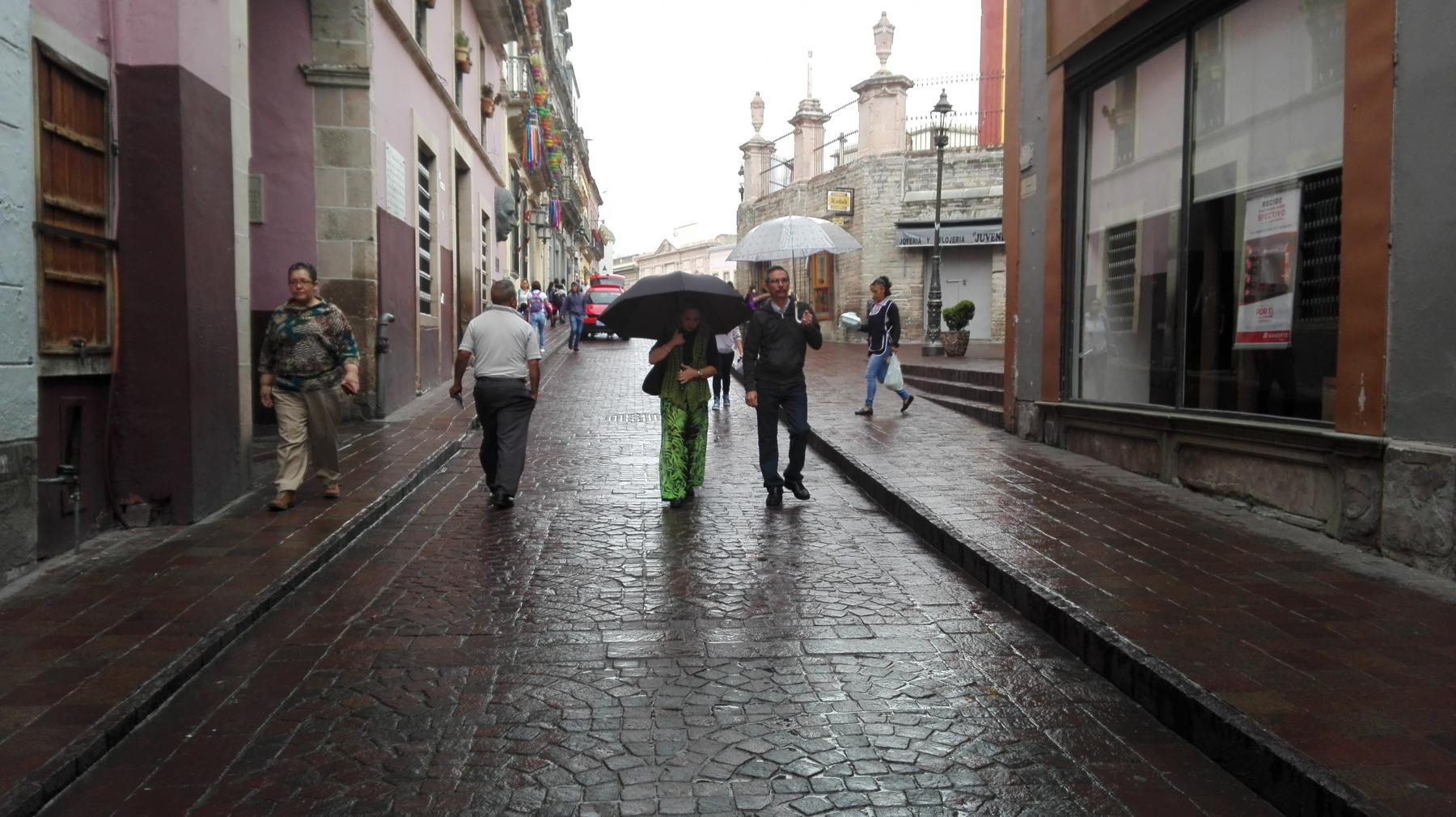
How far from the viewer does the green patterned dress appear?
8484 mm

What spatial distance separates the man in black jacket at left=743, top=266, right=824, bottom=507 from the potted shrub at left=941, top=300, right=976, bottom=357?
13207mm

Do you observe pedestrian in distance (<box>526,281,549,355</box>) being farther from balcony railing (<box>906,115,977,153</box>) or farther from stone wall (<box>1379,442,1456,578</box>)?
stone wall (<box>1379,442,1456,578</box>)

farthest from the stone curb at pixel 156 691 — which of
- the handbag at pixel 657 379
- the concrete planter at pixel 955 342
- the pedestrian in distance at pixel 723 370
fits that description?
the concrete planter at pixel 955 342

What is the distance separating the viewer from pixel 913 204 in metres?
32.5

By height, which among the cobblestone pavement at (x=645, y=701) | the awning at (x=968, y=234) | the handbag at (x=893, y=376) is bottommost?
the cobblestone pavement at (x=645, y=701)

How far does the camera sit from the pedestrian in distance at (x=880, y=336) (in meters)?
14.0

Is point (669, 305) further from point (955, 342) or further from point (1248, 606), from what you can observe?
point (955, 342)

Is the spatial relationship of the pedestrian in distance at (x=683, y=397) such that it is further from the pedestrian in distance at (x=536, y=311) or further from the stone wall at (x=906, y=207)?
the stone wall at (x=906, y=207)

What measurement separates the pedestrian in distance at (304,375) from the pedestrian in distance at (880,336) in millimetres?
7314

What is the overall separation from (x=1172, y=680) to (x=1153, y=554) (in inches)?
89.7

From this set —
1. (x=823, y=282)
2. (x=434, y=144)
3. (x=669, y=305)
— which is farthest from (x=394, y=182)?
(x=823, y=282)

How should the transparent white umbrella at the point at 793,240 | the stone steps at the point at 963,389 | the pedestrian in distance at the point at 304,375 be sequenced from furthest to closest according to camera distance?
1. the transparent white umbrella at the point at 793,240
2. the stone steps at the point at 963,389
3. the pedestrian in distance at the point at 304,375

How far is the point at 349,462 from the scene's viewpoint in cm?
980

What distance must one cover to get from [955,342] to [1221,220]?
13.6m
